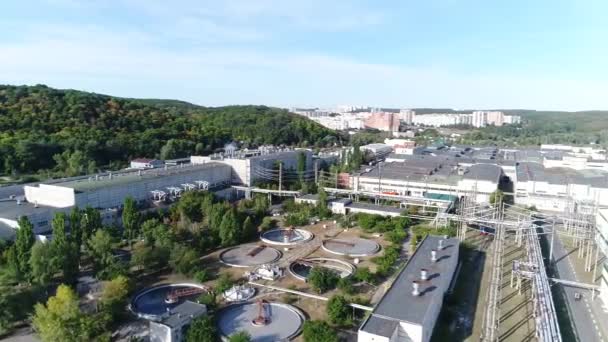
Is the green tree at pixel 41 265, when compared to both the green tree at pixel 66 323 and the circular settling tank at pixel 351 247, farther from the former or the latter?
the circular settling tank at pixel 351 247

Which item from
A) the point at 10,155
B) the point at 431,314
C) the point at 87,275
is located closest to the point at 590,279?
the point at 431,314

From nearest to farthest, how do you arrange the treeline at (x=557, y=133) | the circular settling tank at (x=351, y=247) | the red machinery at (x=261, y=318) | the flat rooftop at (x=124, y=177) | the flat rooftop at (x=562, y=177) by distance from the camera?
the red machinery at (x=261, y=318) → the circular settling tank at (x=351, y=247) → the flat rooftop at (x=124, y=177) → the flat rooftop at (x=562, y=177) → the treeline at (x=557, y=133)

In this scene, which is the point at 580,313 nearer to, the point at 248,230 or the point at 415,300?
the point at 415,300

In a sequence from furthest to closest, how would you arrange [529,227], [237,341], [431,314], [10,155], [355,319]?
[10,155], [529,227], [355,319], [431,314], [237,341]

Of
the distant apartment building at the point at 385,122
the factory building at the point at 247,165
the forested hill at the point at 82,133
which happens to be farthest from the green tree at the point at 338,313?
the distant apartment building at the point at 385,122

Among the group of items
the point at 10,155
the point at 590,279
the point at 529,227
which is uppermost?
the point at 10,155

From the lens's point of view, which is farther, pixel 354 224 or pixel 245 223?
pixel 354 224

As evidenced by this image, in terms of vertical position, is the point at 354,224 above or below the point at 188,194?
below

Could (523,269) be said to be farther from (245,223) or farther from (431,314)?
(245,223)
